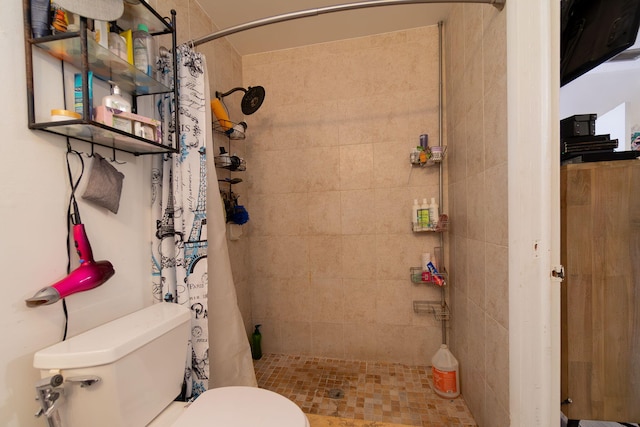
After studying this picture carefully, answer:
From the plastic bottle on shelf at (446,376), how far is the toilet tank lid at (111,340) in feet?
4.78

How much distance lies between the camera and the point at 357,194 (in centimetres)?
179

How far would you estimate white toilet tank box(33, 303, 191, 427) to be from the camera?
2.18 feet

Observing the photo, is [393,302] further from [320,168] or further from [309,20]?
[309,20]

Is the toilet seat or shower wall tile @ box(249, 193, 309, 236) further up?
shower wall tile @ box(249, 193, 309, 236)

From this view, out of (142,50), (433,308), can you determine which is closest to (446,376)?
(433,308)

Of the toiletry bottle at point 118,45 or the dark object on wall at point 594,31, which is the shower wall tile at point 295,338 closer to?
the toiletry bottle at point 118,45

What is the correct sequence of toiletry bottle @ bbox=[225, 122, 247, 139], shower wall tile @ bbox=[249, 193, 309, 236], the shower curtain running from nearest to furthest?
the shower curtain → toiletry bottle @ bbox=[225, 122, 247, 139] → shower wall tile @ bbox=[249, 193, 309, 236]

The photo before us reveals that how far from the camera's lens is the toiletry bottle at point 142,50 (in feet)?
3.01

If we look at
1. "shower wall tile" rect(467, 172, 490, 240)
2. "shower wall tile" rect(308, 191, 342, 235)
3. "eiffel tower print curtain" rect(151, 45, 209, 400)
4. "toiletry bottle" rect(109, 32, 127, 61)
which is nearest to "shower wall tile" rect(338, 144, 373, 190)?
"shower wall tile" rect(308, 191, 342, 235)

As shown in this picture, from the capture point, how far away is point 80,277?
76 centimetres

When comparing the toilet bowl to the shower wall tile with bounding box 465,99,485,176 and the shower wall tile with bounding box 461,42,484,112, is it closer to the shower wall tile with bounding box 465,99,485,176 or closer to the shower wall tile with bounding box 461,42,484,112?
the shower wall tile with bounding box 465,99,485,176

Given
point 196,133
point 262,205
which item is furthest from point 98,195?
point 262,205

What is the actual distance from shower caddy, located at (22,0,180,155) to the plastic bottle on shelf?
6.13 feet

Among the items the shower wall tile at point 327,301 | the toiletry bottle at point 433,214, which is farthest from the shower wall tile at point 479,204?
the shower wall tile at point 327,301
